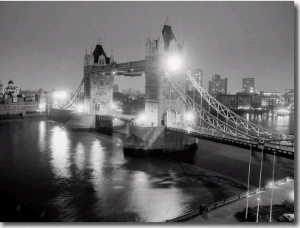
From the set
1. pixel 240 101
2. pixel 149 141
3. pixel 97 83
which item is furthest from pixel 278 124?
pixel 240 101

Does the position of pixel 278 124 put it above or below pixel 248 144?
below

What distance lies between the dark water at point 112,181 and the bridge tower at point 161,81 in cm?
370

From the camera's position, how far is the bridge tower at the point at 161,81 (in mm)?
22547

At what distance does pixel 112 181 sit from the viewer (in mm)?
15617

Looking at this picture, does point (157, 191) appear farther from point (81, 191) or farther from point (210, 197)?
point (81, 191)

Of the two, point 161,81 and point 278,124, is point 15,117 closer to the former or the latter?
point 161,81

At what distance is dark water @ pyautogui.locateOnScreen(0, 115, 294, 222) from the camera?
11.7 meters

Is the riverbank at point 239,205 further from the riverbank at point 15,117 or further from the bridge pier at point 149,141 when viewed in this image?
the riverbank at point 15,117

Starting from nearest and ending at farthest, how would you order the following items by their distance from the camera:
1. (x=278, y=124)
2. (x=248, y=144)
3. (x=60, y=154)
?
(x=248, y=144), (x=60, y=154), (x=278, y=124)

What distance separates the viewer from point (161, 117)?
2308 cm

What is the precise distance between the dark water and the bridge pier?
0.82m

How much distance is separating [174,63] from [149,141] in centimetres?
652

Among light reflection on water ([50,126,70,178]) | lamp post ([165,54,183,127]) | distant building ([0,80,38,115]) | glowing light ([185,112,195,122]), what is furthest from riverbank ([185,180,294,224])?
distant building ([0,80,38,115])

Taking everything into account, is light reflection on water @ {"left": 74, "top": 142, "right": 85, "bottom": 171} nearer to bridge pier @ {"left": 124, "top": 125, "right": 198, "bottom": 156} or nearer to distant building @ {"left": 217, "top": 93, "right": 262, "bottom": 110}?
bridge pier @ {"left": 124, "top": 125, "right": 198, "bottom": 156}
